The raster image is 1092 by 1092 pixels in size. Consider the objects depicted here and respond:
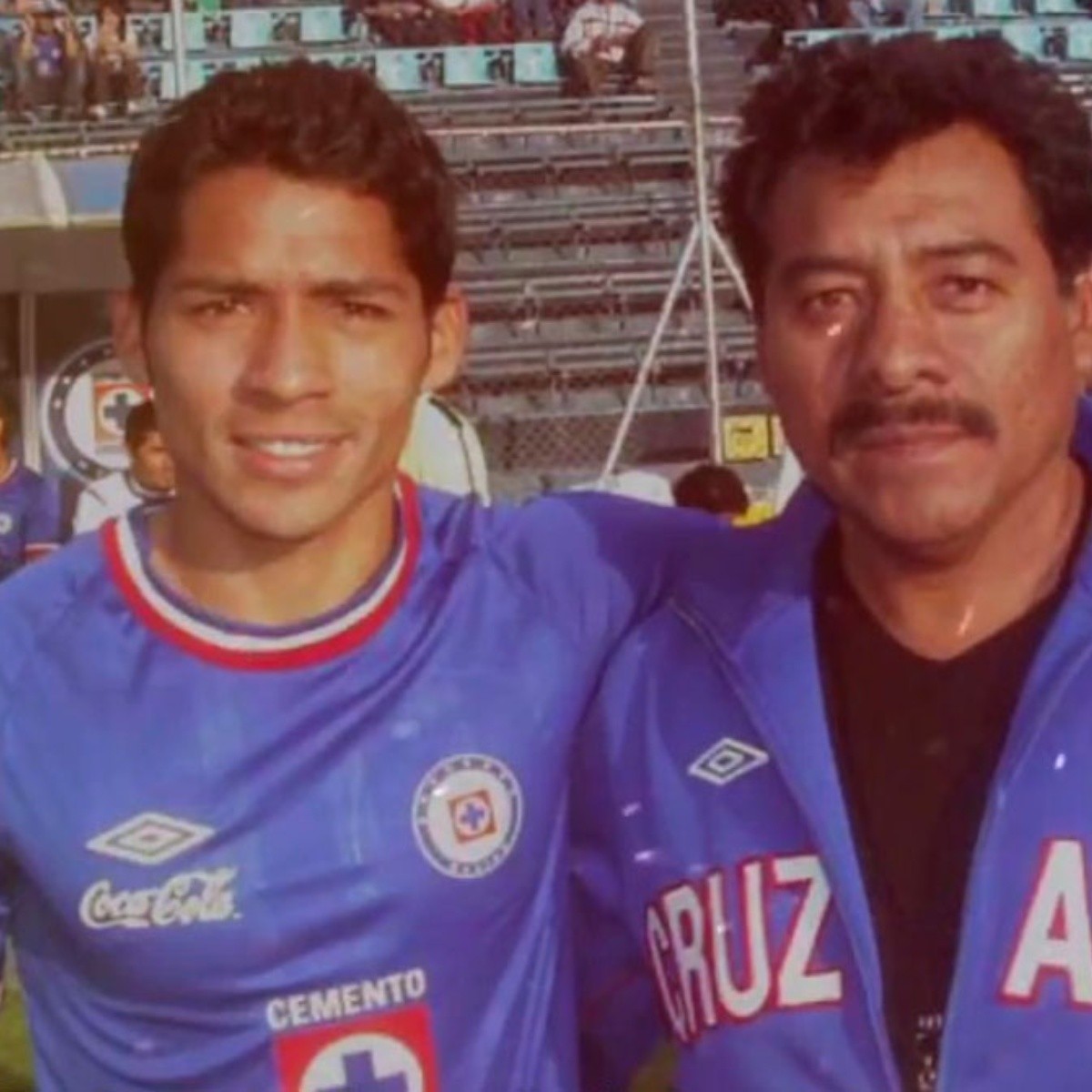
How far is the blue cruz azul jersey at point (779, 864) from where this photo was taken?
1.86 metres

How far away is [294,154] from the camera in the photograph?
218 cm

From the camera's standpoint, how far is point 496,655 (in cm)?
221

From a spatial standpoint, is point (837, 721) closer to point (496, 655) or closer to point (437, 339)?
point (496, 655)

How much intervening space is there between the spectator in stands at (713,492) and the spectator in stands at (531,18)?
8068 mm

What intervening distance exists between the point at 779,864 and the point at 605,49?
13.2 meters

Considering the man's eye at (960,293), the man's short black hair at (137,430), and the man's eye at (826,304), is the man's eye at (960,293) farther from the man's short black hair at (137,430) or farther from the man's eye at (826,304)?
the man's short black hair at (137,430)

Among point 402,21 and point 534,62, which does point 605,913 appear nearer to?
point 534,62

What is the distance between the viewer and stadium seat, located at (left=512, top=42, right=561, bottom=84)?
49.9 feet

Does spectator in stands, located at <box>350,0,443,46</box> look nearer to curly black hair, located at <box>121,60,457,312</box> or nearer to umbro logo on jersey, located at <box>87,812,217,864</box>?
curly black hair, located at <box>121,60,457,312</box>

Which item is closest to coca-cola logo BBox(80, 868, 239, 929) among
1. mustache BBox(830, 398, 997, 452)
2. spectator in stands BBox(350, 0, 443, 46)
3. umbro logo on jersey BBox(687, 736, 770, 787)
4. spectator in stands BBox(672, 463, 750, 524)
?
umbro logo on jersey BBox(687, 736, 770, 787)

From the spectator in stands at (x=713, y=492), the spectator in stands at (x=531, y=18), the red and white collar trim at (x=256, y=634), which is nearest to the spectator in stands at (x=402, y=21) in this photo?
the spectator in stands at (x=531, y=18)

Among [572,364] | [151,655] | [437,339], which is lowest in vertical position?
[572,364]

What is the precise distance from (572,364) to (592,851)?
11.0 m

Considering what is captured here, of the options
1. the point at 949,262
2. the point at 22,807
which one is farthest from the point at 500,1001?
the point at 949,262
